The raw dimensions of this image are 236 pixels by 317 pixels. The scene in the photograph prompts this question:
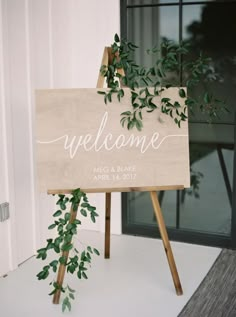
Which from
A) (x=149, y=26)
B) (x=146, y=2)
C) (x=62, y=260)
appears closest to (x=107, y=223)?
(x=62, y=260)

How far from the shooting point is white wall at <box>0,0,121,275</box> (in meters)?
2.94

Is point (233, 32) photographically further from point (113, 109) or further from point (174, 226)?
point (174, 226)

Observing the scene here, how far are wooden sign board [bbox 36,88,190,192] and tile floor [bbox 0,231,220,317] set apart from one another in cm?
56

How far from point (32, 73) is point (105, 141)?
2.66ft

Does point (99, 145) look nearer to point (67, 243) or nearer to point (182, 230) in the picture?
point (67, 243)

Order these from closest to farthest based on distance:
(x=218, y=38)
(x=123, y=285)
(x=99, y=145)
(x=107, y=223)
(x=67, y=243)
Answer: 1. (x=67, y=243)
2. (x=99, y=145)
3. (x=123, y=285)
4. (x=107, y=223)
5. (x=218, y=38)

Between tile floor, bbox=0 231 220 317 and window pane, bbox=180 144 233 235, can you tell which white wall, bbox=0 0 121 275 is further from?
window pane, bbox=180 144 233 235

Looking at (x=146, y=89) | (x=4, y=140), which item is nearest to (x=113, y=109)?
(x=146, y=89)

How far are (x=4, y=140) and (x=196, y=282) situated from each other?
50.6 inches

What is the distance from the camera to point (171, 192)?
351cm

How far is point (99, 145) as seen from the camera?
2596mm

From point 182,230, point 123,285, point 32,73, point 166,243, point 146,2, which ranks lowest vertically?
point 123,285

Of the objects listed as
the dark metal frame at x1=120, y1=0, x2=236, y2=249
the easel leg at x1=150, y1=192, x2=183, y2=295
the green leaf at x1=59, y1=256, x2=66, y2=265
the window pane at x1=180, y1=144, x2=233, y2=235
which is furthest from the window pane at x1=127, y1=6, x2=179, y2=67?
the green leaf at x1=59, y1=256, x2=66, y2=265

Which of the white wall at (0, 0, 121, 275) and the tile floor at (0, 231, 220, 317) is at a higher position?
the white wall at (0, 0, 121, 275)
